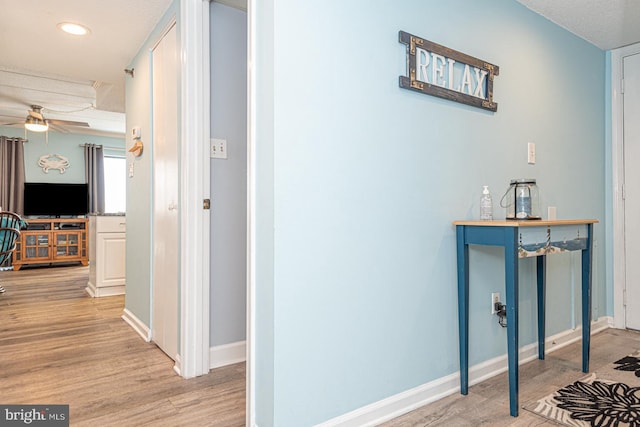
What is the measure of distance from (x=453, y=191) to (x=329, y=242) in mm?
795

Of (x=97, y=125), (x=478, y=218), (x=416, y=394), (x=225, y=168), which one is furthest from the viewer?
(x=97, y=125)

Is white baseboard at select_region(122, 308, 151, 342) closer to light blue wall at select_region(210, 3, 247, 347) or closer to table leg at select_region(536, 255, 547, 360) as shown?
light blue wall at select_region(210, 3, 247, 347)

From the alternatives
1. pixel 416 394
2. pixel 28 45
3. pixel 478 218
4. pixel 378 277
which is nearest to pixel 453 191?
pixel 478 218

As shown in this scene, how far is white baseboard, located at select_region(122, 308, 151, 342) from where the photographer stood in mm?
2730

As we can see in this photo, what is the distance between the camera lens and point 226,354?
7.54 ft

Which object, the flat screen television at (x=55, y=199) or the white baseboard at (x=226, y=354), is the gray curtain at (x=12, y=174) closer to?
the flat screen television at (x=55, y=199)

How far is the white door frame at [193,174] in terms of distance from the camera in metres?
2.09

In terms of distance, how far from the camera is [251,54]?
1.48 m

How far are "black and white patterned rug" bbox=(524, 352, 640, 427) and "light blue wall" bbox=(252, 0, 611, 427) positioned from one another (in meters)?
0.37

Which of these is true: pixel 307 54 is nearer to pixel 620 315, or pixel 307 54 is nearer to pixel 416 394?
pixel 416 394

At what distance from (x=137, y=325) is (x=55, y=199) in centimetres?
530

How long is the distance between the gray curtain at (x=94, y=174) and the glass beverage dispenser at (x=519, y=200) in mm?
7274

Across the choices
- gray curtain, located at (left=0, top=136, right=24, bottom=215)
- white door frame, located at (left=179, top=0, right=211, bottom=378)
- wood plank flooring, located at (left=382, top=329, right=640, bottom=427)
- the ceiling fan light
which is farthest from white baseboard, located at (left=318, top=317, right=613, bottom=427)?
gray curtain, located at (left=0, top=136, right=24, bottom=215)

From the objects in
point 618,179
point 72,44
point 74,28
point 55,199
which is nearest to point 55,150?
point 55,199
